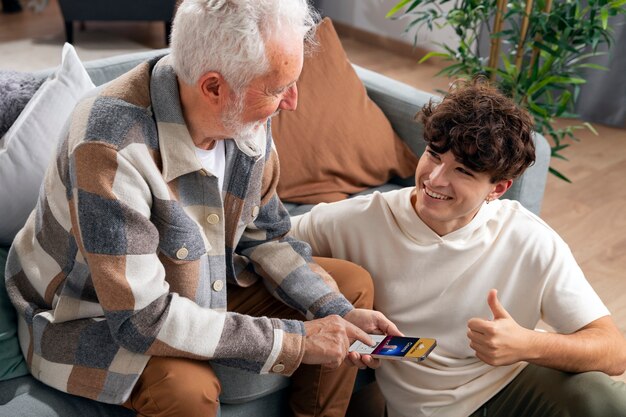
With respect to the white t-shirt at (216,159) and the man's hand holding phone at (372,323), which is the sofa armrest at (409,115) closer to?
the man's hand holding phone at (372,323)

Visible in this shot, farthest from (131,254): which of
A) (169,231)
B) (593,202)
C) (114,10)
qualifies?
(114,10)

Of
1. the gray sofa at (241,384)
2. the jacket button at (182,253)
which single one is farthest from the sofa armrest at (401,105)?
the jacket button at (182,253)

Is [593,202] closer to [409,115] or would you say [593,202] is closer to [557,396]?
[409,115]

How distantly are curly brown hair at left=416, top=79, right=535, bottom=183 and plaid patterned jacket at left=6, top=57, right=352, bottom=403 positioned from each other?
1.27 feet

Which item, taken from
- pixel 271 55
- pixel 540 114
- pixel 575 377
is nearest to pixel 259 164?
pixel 271 55

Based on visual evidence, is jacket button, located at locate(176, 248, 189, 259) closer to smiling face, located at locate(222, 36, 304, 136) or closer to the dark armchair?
smiling face, located at locate(222, 36, 304, 136)

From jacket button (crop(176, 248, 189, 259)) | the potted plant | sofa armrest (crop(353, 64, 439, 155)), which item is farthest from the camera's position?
the potted plant

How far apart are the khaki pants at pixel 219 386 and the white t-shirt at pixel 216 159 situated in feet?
1.07

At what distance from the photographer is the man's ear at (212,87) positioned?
5.06 ft

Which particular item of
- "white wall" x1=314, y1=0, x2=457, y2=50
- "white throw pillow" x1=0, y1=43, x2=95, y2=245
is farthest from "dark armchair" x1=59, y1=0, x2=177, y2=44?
"white throw pillow" x1=0, y1=43, x2=95, y2=245

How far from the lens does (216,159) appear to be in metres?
1.73

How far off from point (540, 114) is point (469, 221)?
1.19 metres

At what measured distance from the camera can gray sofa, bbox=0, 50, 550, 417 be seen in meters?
1.66

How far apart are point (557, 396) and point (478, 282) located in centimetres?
28
